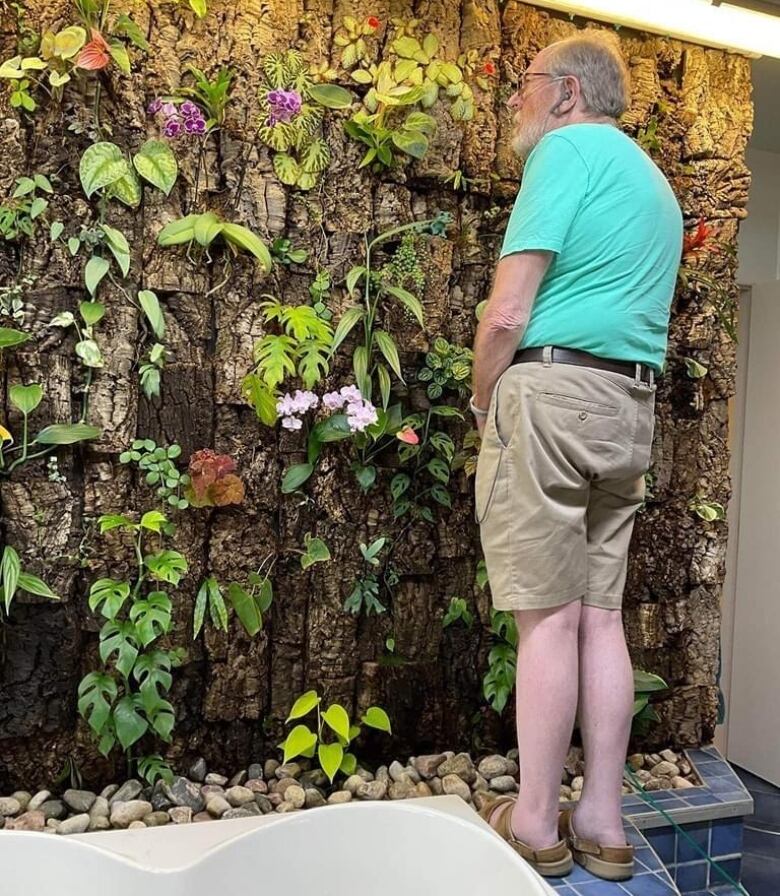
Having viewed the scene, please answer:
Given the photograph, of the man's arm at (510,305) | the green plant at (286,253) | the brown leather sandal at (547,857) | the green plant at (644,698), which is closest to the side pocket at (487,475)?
the man's arm at (510,305)

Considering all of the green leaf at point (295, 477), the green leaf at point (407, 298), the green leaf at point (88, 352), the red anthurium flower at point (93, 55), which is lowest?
the green leaf at point (295, 477)

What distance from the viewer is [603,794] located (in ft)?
5.49

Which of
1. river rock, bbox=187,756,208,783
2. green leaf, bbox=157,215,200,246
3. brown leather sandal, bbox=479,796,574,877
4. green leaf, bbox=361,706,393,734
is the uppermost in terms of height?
green leaf, bbox=157,215,200,246

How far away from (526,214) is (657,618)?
1.35m

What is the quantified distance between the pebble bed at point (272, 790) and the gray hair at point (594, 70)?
58.9 inches

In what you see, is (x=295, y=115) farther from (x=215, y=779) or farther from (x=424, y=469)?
(x=215, y=779)

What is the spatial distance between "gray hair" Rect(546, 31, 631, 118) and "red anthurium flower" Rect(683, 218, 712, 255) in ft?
2.48

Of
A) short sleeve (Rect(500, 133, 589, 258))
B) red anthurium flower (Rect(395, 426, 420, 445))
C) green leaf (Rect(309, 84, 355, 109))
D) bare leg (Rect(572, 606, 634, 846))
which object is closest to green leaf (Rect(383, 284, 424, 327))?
red anthurium flower (Rect(395, 426, 420, 445))

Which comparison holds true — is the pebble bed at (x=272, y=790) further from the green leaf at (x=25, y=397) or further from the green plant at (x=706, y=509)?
the green leaf at (x=25, y=397)

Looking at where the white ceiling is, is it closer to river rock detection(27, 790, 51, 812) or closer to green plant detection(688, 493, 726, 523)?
green plant detection(688, 493, 726, 523)

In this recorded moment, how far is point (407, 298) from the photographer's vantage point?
7.06 feet

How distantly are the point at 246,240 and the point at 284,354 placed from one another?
28 cm

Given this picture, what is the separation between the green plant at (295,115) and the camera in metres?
2.08

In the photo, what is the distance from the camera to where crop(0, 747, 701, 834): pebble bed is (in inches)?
76.5
